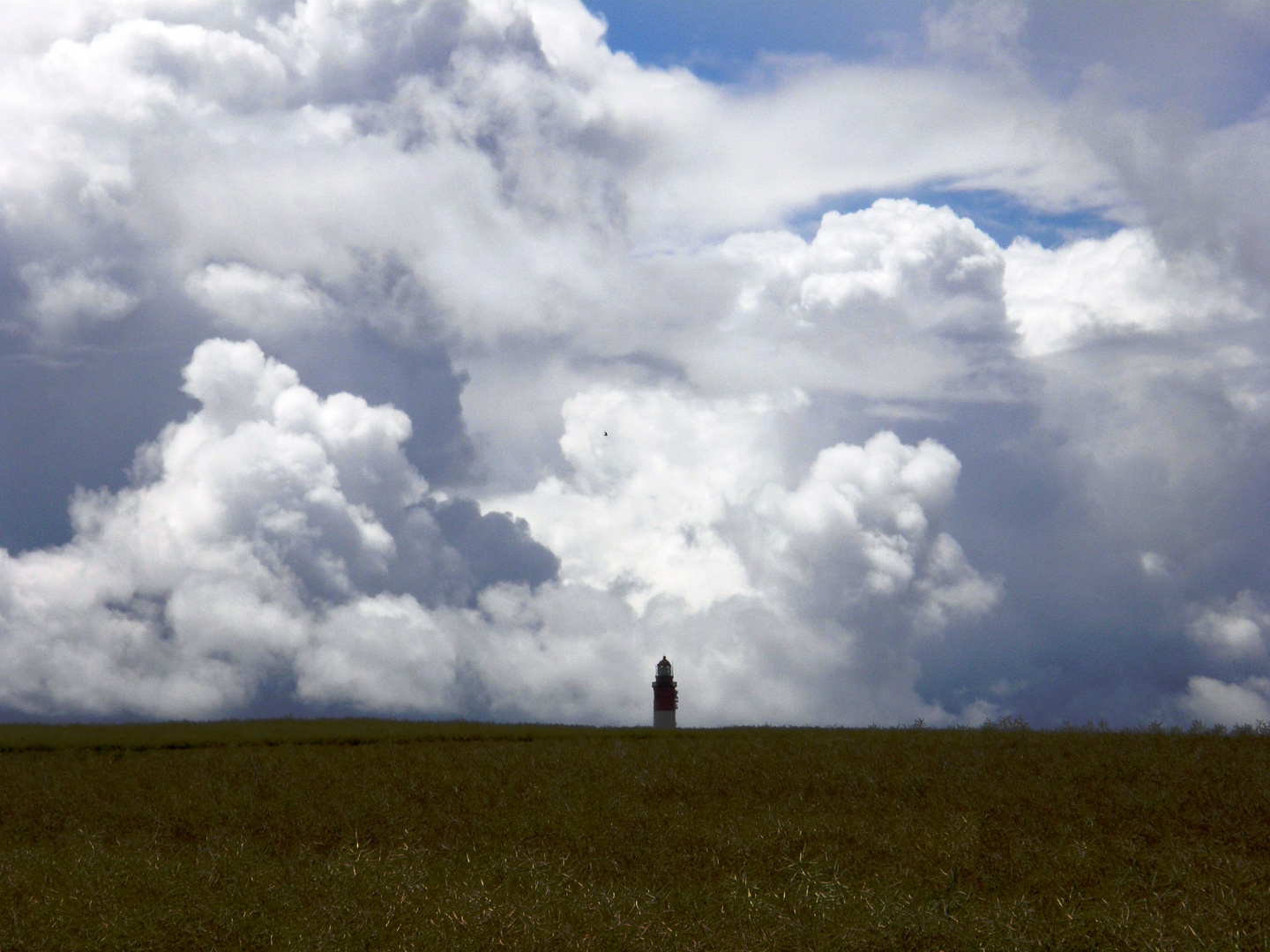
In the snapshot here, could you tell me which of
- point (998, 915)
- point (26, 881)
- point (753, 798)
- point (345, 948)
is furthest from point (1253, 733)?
point (26, 881)

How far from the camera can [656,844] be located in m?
12.8

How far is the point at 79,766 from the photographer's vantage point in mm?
23641

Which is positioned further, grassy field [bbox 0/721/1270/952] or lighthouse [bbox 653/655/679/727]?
lighthouse [bbox 653/655/679/727]

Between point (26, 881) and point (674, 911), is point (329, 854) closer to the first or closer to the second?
point (26, 881)

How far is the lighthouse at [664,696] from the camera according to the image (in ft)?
176

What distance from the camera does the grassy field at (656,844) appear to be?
26.8ft

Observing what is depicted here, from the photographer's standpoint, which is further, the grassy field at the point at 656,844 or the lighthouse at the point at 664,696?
the lighthouse at the point at 664,696

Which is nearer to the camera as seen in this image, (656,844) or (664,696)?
(656,844)

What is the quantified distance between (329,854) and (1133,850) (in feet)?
33.2

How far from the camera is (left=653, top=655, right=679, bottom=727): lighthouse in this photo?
176 ft

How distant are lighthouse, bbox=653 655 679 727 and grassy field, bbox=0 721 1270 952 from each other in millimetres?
29089

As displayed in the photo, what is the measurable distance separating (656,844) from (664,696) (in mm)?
41999

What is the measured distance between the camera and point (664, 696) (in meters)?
54.1

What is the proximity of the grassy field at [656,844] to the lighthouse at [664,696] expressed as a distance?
1145 inches
